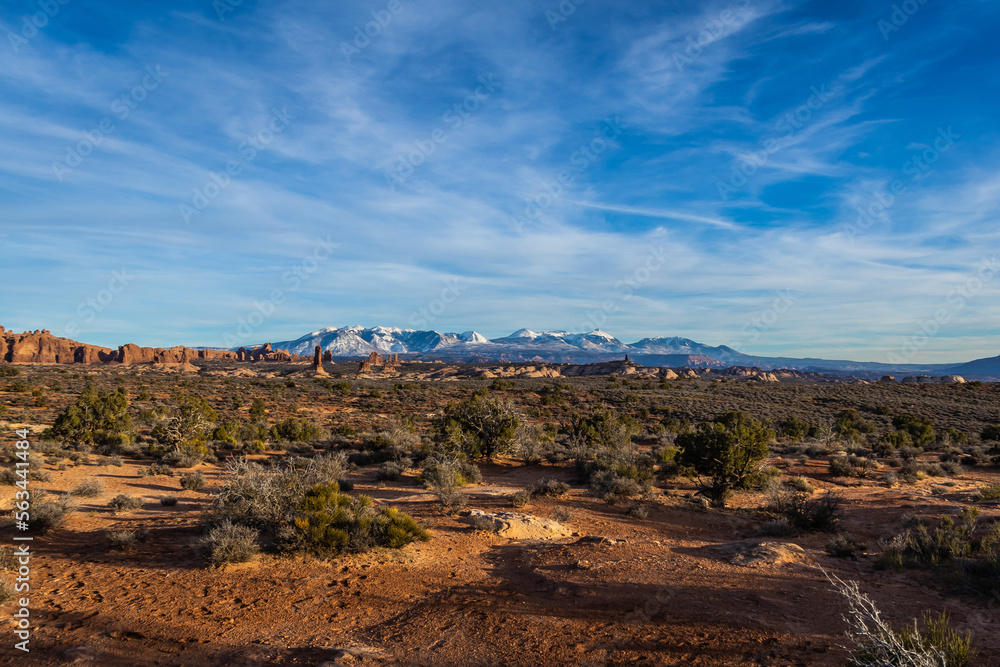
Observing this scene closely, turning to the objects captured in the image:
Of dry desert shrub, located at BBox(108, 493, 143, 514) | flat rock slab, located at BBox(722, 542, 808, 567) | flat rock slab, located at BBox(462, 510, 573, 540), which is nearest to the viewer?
flat rock slab, located at BBox(722, 542, 808, 567)

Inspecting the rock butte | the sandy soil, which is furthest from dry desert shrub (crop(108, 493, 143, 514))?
the rock butte

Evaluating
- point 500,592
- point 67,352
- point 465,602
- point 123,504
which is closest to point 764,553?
point 500,592

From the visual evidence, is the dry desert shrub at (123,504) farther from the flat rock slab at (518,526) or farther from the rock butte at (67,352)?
the rock butte at (67,352)

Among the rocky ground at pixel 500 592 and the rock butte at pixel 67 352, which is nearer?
the rocky ground at pixel 500 592

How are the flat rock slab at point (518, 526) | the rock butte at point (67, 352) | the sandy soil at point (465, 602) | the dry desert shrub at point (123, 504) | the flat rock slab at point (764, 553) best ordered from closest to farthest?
the sandy soil at point (465, 602) → the flat rock slab at point (764, 553) → the flat rock slab at point (518, 526) → the dry desert shrub at point (123, 504) → the rock butte at point (67, 352)

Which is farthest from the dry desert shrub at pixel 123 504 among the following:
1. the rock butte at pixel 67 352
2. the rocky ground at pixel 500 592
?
the rock butte at pixel 67 352

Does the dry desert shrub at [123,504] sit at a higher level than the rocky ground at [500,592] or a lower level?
lower

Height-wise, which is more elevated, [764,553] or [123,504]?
[764,553]

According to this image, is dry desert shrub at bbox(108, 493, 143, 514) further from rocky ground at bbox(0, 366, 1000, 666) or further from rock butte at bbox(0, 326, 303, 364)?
rock butte at bbox(0, 326, 303, 364)

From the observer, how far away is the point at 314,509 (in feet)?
28.8

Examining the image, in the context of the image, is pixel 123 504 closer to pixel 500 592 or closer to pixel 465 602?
pixel 465 602

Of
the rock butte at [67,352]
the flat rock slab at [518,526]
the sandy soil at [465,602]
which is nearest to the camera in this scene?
the sandy soil at [465,602]

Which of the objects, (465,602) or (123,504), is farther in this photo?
(123,504)

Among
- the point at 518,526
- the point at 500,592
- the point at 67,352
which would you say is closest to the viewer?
the point at 500,592
